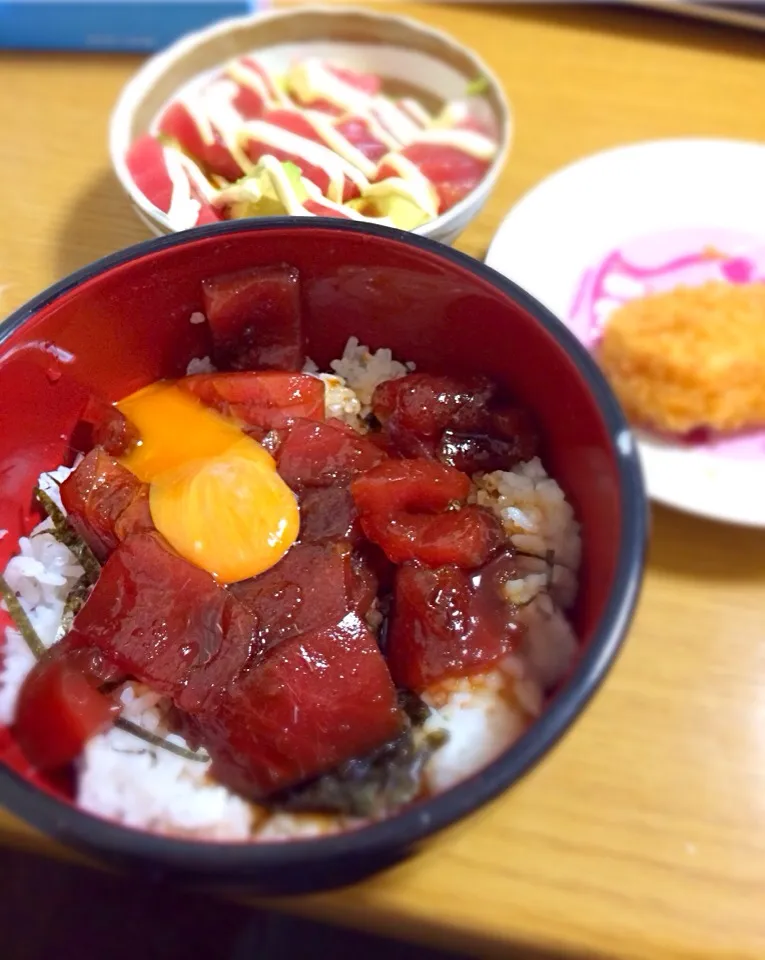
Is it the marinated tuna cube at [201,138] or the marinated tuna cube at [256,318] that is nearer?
the marinated tuna cube at [256,318]

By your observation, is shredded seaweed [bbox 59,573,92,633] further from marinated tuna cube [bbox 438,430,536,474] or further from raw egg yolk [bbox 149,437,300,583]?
marinated tuna cube [bbox 438,430,536,474]

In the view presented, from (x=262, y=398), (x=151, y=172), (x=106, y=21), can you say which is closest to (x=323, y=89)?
(x=151, y=172)

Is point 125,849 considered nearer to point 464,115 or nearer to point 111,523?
point 111,523

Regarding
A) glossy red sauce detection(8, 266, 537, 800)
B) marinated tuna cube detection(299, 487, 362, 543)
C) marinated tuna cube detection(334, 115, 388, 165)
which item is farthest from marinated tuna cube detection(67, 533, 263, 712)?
marinated tuna cube detection(334, 115, 388, 165)

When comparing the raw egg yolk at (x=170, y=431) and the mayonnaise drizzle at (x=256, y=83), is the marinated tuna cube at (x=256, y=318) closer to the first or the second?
the raw egg yolk at (x=170, y=431)

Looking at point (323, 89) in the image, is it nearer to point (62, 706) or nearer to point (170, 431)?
point (170, 431)

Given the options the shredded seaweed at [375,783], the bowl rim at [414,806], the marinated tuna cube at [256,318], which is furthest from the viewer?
the marinated tuna cube at [256,318]

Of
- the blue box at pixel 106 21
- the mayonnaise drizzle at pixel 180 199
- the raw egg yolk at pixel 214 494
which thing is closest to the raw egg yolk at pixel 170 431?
the raw egg yolk at pixel 214 494
